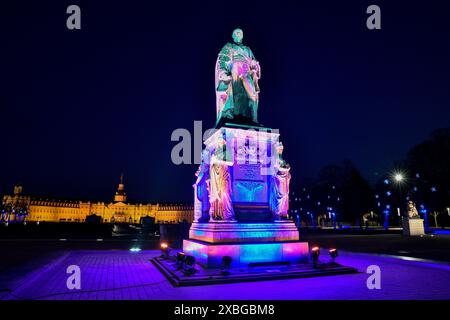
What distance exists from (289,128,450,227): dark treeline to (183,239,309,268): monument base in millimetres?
31662

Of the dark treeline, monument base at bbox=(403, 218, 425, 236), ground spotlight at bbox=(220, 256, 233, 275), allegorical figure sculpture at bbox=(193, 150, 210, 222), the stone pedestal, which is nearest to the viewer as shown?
ground spotlight at bbox=(220, 256, 233, 275)

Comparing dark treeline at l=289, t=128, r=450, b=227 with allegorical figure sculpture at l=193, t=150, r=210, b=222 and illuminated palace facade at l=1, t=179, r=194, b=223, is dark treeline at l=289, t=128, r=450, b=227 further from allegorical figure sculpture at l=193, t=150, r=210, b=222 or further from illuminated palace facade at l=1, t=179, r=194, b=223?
illuminated palace facade at l=1, t=179, r=194, b=223

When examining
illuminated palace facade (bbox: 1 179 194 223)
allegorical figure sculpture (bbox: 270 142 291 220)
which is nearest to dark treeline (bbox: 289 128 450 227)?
allegorical figure sculpture (bbox: 270 142 291 220)

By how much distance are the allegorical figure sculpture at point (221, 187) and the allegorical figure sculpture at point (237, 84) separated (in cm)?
211

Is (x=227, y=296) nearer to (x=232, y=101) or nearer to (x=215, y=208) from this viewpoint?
(x=215, y=208)

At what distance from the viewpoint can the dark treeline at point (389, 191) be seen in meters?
41.4

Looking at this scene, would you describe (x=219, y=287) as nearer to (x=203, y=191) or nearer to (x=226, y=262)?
(x=226, y=262)

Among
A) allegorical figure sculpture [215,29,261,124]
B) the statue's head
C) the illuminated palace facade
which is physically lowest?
the illuminated palace facade

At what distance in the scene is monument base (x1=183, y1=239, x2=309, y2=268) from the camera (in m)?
9.49

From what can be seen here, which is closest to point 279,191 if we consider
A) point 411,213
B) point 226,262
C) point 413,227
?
point 226,262

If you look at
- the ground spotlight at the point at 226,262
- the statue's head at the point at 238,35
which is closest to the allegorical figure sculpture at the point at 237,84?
the statue's head at the point at 238,35

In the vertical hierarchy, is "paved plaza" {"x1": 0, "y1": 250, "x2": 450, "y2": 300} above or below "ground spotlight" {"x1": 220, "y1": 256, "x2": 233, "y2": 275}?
below

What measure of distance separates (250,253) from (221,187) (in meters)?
2.34

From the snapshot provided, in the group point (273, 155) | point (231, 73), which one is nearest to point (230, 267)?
point (273, 155)
